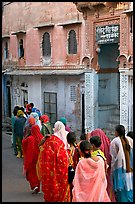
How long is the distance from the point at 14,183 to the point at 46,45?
918 centimetres

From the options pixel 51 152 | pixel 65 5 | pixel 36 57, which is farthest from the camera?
pixel 36 57

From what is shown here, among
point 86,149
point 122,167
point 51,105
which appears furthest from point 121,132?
point 51,105

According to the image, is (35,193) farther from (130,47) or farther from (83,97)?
(83,97)

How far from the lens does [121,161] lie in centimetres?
596

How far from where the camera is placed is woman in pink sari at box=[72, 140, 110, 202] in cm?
498

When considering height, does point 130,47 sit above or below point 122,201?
above

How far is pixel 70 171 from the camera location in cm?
589

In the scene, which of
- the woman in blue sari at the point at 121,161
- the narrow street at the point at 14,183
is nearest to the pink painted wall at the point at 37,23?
the narrow street at the point at 14,183

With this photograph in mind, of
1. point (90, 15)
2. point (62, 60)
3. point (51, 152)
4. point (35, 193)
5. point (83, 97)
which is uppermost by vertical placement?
point (90, 15)

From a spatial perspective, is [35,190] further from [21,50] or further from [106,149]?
[21,50]

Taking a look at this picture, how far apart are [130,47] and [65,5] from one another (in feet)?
13.7

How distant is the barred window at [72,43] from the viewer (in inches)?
583

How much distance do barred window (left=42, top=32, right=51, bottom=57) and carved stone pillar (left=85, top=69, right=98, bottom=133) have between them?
300 centimetres

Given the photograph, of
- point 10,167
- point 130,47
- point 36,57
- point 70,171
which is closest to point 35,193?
point 70,171
